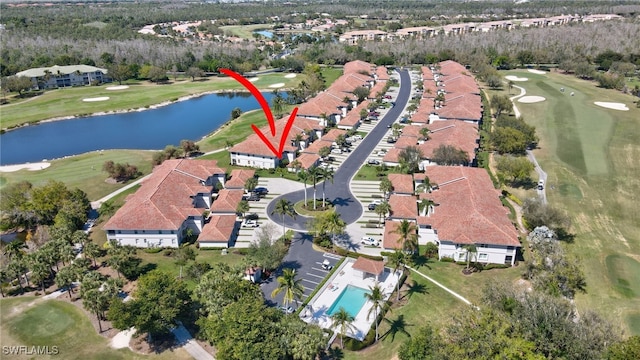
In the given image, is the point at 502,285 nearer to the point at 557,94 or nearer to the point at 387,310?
the point at 387,310

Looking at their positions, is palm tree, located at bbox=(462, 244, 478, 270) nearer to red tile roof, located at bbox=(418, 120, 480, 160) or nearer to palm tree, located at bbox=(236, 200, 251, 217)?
palm tree, located at bbox=(236, 200, 251, 217)

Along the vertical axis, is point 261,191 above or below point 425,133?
below

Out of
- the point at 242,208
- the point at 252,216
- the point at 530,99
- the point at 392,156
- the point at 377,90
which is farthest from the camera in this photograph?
the point at 377,90

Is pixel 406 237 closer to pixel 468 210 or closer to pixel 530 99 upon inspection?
pixel 468 210

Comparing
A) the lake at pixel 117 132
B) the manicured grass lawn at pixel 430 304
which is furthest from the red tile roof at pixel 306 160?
the lake at pixel 117 132

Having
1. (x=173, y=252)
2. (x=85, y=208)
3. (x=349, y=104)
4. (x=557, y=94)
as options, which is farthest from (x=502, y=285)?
(x=557, y=94)

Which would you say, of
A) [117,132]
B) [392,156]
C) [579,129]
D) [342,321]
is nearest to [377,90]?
[392,156]

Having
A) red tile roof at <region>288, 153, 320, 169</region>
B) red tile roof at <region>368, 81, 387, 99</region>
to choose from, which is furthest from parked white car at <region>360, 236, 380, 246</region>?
red tile roof at <region>368, 81, 387, 99</region>
